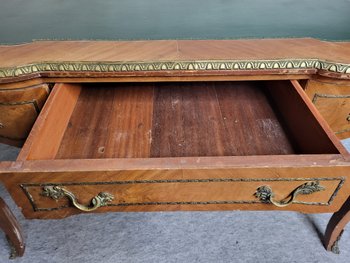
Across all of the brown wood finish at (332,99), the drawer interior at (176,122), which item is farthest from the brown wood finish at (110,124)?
the brown wood finish at (332,99)

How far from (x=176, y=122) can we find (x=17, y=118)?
0.36 m

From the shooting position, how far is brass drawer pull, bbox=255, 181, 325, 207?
48 centimetres

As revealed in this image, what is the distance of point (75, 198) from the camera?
0.49m

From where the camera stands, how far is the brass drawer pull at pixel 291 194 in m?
0.48

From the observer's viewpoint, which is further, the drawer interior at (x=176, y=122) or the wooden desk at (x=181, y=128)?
the drawer interior at (x=176, y=122)

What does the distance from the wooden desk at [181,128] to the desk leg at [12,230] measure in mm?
140

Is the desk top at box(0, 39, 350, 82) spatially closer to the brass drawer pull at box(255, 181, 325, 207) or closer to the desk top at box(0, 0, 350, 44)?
the desk top at box(0, 0, 350, 44)

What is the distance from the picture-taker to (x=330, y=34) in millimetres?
638

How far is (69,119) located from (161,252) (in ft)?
1.31

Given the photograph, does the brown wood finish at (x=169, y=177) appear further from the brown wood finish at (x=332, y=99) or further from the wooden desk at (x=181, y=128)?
the brown wood finish at (x=332, y=99)

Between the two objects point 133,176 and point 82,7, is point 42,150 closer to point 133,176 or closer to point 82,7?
point 133,176

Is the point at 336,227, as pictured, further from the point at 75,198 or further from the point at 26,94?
the point at 26,94

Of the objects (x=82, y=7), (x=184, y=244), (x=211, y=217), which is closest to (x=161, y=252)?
(x=184, y=244)

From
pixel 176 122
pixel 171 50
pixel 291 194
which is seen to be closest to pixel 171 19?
pixel 171 50
